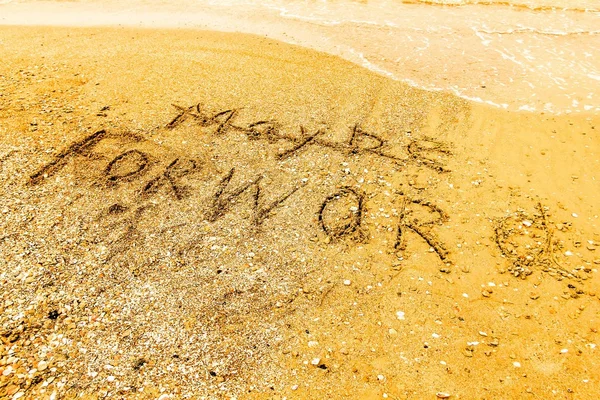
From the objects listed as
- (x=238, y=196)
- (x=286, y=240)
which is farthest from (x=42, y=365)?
(x=238, y=196)

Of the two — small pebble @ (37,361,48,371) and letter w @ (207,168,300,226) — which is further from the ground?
letter w @ (207,168,300,226)

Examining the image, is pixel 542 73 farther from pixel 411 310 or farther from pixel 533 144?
pixel 411 310

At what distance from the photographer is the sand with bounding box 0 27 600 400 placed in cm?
326

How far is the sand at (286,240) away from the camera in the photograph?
326 cm

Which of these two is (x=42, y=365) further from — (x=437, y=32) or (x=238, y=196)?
(x=437, y=32)

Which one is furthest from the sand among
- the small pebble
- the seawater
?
the seawater

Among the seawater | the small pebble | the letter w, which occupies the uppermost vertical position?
the seawater

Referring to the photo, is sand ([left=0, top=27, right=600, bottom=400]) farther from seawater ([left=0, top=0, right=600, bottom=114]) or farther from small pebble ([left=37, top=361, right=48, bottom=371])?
seawater ([left=0, top=0, right=600, bottom=114])

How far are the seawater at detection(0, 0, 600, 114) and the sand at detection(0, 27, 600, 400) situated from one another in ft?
3.75

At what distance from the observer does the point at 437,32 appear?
9664 millimetres

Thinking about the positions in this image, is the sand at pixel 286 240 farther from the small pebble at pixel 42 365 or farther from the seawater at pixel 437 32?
the seawater at pixel 437 32

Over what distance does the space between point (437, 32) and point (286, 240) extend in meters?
7.93

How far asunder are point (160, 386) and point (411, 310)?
2.33 metres

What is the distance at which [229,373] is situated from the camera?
10.6 ft
